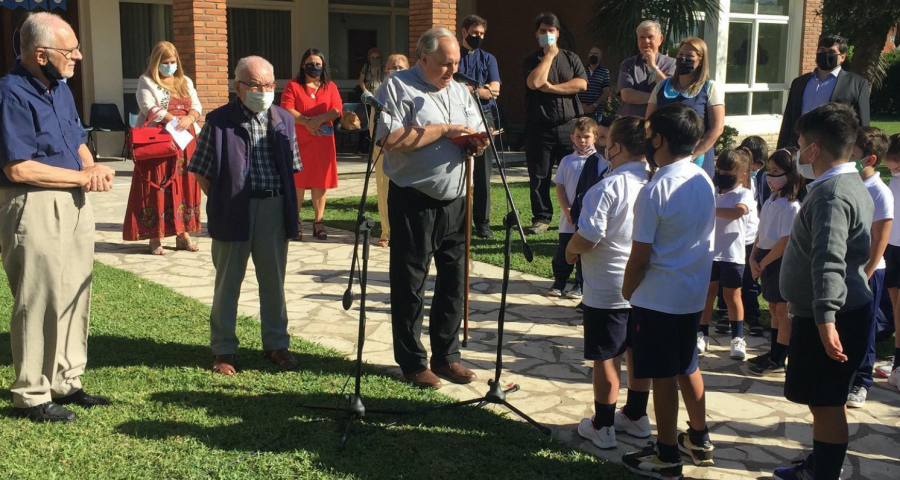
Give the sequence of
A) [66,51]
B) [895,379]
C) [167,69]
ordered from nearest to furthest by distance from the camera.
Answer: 1. [66,51]
2. [895,379]
3. [167,69]

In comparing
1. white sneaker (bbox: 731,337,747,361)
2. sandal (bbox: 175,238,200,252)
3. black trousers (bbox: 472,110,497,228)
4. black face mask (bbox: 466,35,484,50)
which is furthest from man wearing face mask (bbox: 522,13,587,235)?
white sneaker (bbox: 731,337,747,361)

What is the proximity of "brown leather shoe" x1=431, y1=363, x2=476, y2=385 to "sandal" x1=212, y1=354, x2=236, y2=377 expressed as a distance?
4.19ft

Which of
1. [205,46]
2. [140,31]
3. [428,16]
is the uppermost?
[428,16]

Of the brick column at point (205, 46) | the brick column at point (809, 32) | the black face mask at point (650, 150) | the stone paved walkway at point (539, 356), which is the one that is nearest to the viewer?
the black face mask at point (650, 150)

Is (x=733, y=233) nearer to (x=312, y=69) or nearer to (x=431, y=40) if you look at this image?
(x=431, y=40)

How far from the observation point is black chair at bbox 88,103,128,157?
599 inches

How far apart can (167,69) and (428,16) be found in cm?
672

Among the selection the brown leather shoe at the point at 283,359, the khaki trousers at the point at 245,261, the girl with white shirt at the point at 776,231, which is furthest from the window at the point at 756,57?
the brown leather shoe at the point at 283,359

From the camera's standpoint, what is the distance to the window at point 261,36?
57.9 ft

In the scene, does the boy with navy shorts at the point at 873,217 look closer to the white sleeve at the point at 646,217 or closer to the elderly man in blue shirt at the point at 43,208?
the white sleeve at the point at 646,217

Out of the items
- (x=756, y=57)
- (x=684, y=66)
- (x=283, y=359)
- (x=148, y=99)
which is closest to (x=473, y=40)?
(x=684, y=66)

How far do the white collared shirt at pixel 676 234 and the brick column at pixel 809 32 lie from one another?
16908mm

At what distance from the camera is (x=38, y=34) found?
14.6 ft

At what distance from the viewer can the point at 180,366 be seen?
5566 millimetres
